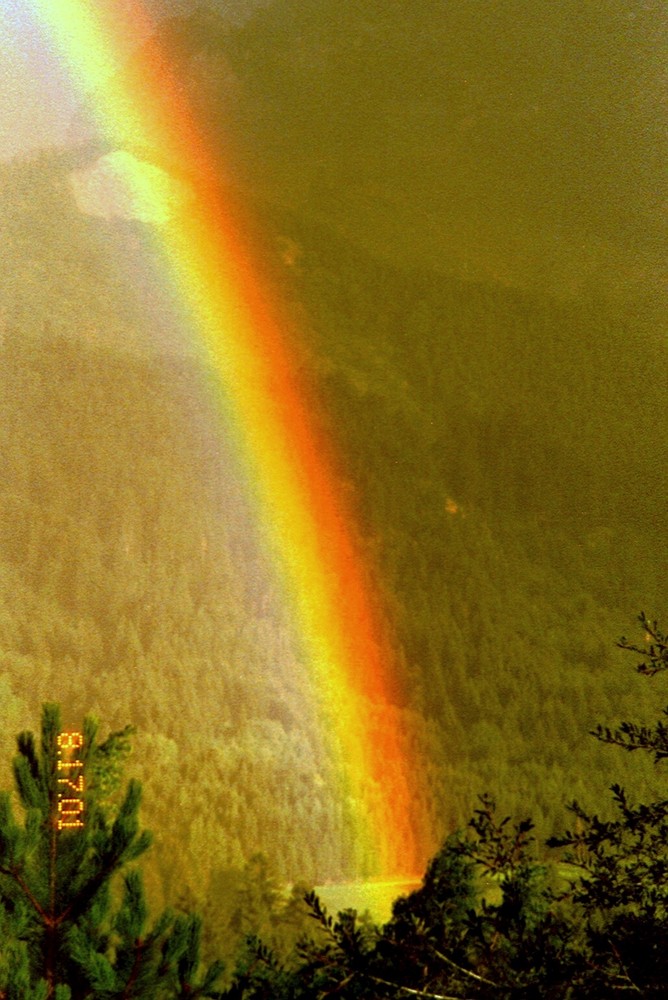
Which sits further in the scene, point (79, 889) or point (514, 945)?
point (79, 889)

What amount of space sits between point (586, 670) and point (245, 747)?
4.55 m

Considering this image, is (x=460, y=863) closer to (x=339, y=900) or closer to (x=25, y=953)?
(x=25, y=953)

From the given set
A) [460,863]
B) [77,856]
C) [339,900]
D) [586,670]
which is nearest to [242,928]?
[339,900]

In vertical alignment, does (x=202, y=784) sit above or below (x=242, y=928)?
above

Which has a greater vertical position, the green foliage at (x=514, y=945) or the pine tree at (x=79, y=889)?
the pine tree at (x=79, y=889)

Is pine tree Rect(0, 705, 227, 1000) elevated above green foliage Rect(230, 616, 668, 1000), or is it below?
above

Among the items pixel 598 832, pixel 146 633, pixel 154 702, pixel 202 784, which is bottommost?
pixel 598 832

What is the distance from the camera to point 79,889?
4.39m

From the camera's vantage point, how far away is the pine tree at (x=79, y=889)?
4.00 metres

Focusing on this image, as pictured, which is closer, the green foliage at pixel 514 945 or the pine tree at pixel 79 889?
the green foliage at pixel 514 945

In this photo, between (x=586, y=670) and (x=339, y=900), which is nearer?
(x=339, y=900)

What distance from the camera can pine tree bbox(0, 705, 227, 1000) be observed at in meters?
4.00

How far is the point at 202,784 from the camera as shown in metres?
11.5

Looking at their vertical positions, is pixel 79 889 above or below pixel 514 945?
above
